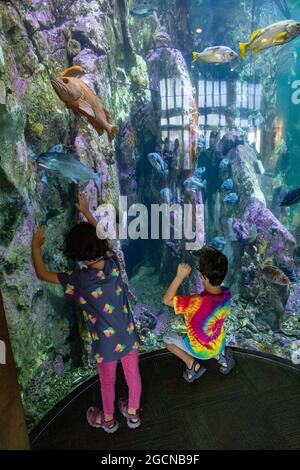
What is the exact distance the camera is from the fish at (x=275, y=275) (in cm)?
427

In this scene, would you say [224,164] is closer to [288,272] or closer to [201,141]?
[201,141]

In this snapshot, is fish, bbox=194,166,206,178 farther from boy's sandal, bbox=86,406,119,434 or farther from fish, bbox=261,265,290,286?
boy's sandal, bbox=86,406,119,434

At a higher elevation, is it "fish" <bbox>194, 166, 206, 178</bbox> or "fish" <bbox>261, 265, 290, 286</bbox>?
"fish" <bbox>194, 166, 206, 178</bbox>

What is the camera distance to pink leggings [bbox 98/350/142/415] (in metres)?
2.01

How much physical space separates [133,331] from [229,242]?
2.90 m

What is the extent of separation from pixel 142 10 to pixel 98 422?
13.5 feet

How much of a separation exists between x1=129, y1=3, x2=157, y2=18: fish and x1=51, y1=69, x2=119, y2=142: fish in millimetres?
1610

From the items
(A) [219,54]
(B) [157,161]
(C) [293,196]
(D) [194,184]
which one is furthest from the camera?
(D) [194,184]

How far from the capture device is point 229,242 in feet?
14.9

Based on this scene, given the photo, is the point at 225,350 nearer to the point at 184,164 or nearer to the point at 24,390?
the point at 24,390

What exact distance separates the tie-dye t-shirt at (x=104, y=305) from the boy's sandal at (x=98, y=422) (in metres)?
0.60

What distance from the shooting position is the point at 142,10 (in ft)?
10.7

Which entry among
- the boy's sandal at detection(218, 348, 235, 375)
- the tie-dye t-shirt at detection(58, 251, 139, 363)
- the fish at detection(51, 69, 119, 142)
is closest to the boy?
the boy's sandal at detection(218, 348, 235, 375)

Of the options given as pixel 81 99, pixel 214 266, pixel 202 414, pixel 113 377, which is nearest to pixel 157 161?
pixel 81 99
